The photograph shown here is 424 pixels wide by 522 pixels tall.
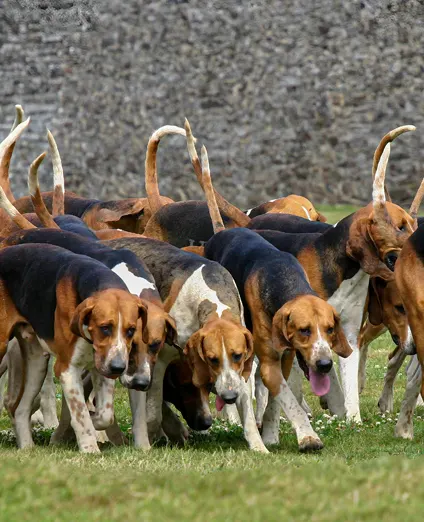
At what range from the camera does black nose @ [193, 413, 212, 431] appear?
8.84 meters

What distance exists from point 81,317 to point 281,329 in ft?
4.07

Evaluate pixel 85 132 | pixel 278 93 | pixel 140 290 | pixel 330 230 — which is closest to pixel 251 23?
pixel 278 93

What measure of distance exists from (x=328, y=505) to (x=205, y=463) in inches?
68.8

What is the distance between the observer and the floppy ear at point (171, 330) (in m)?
8.38

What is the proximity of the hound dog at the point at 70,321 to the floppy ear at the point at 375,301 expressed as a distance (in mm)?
2472

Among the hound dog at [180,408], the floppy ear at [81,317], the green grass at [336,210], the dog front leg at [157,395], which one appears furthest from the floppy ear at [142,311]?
the green grass at [336,210]

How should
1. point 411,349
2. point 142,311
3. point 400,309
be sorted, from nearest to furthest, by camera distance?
1. point 142,311
2. point 411,349
3. point 400,309

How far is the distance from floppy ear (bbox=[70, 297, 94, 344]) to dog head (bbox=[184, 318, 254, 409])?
0.67 m

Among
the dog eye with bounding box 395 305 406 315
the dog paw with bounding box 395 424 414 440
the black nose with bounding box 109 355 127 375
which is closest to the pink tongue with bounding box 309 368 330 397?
the dog paw with bounding box 395 424 414 440

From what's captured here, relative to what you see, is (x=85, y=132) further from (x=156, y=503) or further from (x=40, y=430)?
(x=156, y=503)

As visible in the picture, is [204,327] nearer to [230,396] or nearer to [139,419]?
[230,396]

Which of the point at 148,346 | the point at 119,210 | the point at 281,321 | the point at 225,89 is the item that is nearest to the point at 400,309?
the point at 281,321

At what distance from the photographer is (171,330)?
842cm

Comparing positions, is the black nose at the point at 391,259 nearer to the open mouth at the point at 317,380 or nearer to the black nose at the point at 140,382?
the open mouth at the point at 317,380
